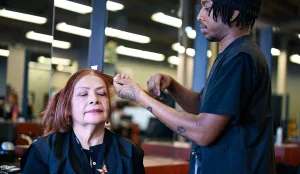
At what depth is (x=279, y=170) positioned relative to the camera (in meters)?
2.91

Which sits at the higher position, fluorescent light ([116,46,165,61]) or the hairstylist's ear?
fluorescent light ([116,46,165,61])

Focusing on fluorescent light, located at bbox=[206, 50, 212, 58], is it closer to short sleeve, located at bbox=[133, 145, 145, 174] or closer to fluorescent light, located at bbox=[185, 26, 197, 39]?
fluorescent light, located at bbox=[185, 26, 197, 39]

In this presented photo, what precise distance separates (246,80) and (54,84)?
1.97 metres

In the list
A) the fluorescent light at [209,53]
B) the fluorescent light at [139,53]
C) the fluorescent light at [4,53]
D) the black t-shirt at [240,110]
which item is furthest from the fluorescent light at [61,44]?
the fluorescent light at [4,53]

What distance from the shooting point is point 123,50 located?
245 inches

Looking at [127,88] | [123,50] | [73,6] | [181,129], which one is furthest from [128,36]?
[181,129]

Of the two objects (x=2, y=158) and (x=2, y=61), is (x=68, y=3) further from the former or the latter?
(x=2, y=61)

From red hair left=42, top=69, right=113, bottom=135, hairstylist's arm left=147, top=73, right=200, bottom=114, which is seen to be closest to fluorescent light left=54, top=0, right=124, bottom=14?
red hair left=42, top=69, right=113, bottom=135

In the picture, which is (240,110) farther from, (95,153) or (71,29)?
(71,29)

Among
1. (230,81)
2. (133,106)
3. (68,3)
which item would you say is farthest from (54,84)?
(133,106)

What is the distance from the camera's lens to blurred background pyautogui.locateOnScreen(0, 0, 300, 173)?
265 centimetres

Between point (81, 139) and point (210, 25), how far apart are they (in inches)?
29.5

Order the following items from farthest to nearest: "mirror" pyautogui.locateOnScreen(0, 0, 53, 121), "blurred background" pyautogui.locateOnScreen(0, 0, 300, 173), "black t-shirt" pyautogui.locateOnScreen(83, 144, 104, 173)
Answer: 1. "mirror" pyautogui.locateOnScreen(0, 0, 53, 121)
2. "blurred background" pyautogui.locateOnScreen(0, 0, 300, 173)
3. "black t-shirt" pyautogui.locateOnScreen(83, 144, 104, 173)

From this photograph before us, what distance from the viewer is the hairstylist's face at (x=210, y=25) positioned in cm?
143
